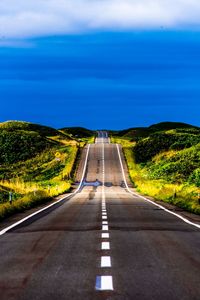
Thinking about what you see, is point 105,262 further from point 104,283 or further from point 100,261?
point 104,283

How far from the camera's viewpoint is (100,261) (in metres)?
10.2

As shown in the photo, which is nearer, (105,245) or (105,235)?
(105,245)

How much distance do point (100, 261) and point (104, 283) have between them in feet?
7.09

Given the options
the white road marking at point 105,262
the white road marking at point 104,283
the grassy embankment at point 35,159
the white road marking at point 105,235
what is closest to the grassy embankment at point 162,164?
the grassy embankment at point 35,159

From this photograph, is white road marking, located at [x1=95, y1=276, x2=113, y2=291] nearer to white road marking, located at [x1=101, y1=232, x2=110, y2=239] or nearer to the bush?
white road marking, located at [x1=101, y1=232, x2=110, y2=239]

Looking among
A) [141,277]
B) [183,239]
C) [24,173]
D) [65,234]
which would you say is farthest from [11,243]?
[24,173]

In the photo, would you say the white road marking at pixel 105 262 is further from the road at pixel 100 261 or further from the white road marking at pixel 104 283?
the white road marking at pixel 104 283

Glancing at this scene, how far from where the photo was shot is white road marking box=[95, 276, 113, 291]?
7633mm

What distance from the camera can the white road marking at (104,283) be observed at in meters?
7.63

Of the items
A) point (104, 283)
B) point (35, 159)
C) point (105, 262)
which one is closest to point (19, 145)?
point (35, 159)

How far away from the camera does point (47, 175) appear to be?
89.7 meters

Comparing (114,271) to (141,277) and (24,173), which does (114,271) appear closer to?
(141,277)

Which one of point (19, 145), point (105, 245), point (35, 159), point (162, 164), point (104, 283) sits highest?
point (19, 145)

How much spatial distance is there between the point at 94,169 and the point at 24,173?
12768 millimetres
